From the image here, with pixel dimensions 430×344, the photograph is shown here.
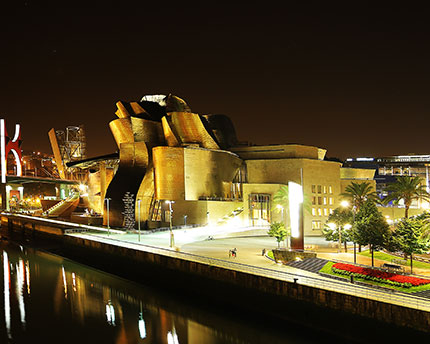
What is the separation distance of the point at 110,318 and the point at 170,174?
21124 mm

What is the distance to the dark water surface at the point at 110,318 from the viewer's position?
18.2 metres

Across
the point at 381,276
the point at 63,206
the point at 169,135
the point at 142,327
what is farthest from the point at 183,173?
the point at 63,206

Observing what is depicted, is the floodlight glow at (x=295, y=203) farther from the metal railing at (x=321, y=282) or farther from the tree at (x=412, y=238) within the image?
the tree at (x=412, y=238)

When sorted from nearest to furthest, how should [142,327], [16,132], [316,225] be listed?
1. [142,327]
2. [316,225]
3. [16,132]

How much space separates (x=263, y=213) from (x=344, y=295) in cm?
2796

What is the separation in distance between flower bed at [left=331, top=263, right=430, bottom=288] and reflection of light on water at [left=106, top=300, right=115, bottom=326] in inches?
459

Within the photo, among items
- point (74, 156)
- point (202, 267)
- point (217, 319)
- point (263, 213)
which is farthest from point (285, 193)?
point (74, 156)

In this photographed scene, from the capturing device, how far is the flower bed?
17266mm

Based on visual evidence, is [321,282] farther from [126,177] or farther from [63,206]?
[63,206]

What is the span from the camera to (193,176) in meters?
41.7

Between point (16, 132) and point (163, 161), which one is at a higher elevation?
point (16, 132)

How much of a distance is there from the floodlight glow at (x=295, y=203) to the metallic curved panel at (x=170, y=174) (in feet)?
57.6

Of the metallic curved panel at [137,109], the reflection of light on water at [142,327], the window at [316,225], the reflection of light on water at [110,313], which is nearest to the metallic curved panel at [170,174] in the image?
the metallic curved panel at [137,109]

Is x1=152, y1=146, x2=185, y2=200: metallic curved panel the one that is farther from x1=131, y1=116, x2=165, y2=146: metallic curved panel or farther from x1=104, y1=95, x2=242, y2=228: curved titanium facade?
x1=131, y1=116, x2=165, y2=146: metallic curved panel
